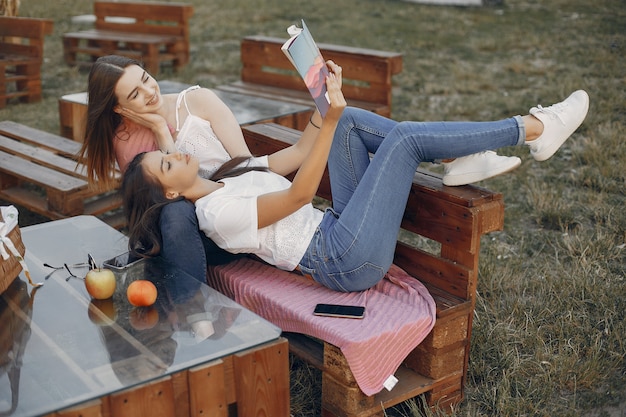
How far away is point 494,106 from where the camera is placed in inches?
292

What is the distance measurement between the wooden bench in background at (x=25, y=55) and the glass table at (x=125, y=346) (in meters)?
5.49

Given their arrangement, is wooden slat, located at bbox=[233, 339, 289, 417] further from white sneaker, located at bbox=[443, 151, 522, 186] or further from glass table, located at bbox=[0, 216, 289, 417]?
white sneaker, located at bbox=[443, 151, 522, 186]

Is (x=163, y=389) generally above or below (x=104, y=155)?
below

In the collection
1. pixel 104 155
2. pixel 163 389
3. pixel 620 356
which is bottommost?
pixel 620 356

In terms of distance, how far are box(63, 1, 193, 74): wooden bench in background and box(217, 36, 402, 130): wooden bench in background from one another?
2.59 metres

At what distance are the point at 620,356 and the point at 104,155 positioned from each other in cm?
241

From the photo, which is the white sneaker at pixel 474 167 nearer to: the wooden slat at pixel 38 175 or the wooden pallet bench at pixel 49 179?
the wooden pallet bench at pixel 49 179

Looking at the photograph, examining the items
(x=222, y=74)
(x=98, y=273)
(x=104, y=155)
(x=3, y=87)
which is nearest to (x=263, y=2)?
(x=222, y=74)

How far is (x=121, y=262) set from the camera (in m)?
3.13

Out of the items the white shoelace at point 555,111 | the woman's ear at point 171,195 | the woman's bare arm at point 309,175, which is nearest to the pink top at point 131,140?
the woman's ear at point 171,195

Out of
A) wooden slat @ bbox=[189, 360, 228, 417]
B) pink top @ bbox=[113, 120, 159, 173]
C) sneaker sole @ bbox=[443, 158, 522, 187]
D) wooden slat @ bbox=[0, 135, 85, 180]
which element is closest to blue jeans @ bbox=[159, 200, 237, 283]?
pink top @ bbox=[113, 120, 159, 173]

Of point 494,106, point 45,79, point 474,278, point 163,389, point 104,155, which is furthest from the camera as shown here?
point 45,79

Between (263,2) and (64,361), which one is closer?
(64,361)

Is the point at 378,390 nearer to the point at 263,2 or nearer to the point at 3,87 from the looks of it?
the point at 3,87
